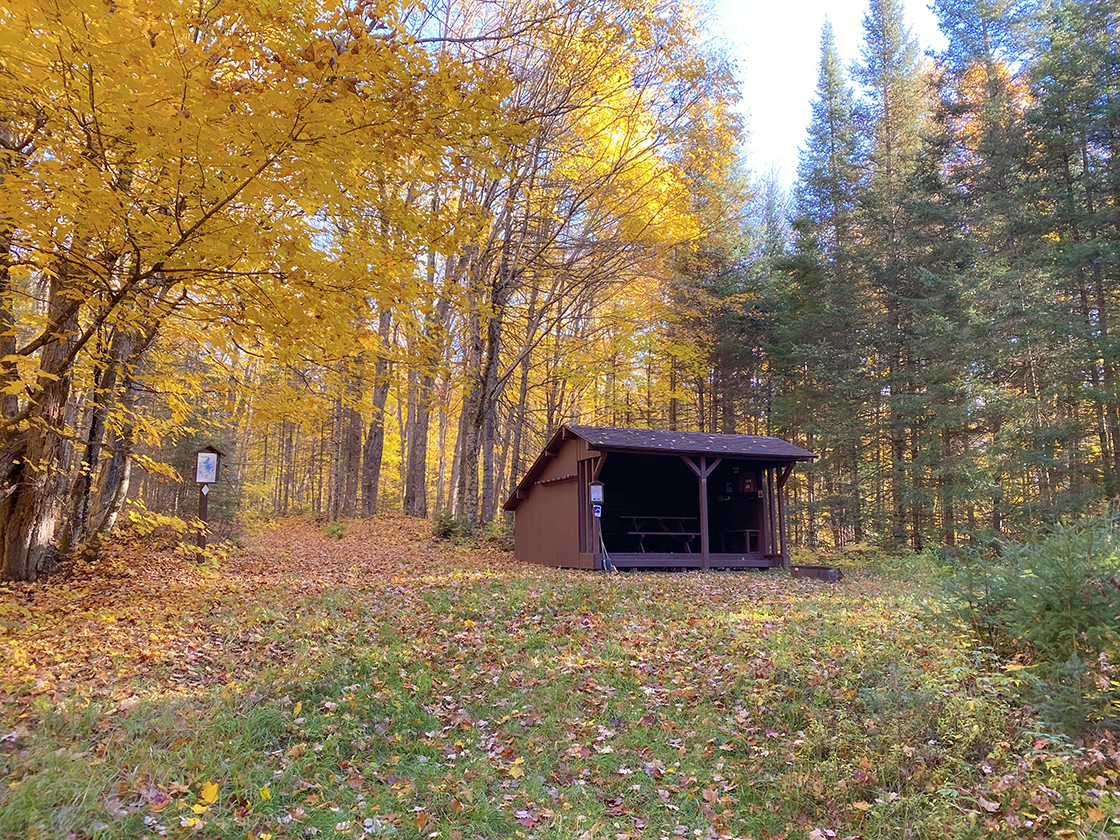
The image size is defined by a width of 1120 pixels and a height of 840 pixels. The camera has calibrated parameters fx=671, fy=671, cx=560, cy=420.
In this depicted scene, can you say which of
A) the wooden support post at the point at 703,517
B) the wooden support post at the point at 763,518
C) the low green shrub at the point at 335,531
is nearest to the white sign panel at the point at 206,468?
the low green shrub at the point at 335,531

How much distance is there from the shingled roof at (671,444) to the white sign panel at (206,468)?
6.88 metres

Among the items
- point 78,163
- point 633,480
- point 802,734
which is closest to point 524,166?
point 633,480

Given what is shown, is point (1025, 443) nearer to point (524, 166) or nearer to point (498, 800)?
point (524, 166)

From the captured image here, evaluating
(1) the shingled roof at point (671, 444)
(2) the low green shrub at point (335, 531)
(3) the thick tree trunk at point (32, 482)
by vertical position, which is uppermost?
(1) the shingled roof at point (671, 444)

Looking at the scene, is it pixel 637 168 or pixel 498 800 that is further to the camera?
pixel 637 168

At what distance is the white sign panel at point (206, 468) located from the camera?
11734mm

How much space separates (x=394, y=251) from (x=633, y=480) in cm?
1233

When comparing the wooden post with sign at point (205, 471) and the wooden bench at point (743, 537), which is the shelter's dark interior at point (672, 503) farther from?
the wooden post with sign at point (205, 471)

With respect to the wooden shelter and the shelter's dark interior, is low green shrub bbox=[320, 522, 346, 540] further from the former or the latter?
the shelter's dark interior

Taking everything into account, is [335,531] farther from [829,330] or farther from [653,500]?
[829,330]

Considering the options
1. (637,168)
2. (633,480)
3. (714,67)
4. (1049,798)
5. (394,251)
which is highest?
(714,67)

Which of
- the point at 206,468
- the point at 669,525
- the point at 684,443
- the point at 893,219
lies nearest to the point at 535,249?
the point at 684,443

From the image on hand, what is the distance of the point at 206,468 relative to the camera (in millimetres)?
Result: 11828

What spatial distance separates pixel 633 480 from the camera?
→ 17.1 metres
